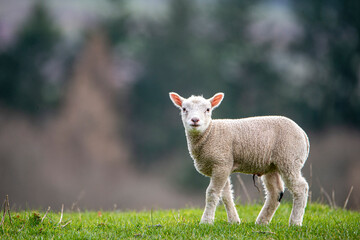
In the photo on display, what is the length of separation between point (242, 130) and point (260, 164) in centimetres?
53

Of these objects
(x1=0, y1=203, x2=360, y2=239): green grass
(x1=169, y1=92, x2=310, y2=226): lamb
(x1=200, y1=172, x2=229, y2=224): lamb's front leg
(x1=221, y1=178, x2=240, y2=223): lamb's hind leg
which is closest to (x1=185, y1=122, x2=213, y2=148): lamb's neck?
(x1=169, y1=92, x2=310, y2=226): lamb

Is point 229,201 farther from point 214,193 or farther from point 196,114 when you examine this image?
point 196,114

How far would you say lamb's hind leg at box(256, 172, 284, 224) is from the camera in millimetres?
6305

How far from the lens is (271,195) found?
6.37m

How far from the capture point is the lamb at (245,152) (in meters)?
6.00

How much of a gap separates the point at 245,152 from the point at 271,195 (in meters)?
0.78

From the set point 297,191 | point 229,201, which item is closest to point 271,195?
point 297,191

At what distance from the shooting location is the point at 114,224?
6.05m

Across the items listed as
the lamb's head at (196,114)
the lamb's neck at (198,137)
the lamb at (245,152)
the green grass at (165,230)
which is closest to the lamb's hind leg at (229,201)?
the lamb at (245,152)

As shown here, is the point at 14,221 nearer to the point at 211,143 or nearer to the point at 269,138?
the point at 211,143

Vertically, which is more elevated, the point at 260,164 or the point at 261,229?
the point at 260,164

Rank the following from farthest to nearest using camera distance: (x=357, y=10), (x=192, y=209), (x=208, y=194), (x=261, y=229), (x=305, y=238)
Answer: (x=357, y=10) → (x=192, y=209) → (x=208, y=194) → (x=261, y=229) → (x=305, y=238)

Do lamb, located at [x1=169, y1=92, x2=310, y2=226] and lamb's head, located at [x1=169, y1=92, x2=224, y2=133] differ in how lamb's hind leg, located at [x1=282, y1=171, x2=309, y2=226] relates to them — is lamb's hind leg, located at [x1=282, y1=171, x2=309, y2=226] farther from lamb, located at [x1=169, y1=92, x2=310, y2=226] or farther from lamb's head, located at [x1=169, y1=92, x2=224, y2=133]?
lamb's head, located at [x1=169, y1=92, x2=224, y2=133]

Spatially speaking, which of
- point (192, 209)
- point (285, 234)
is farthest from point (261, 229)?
point (192, 209)
